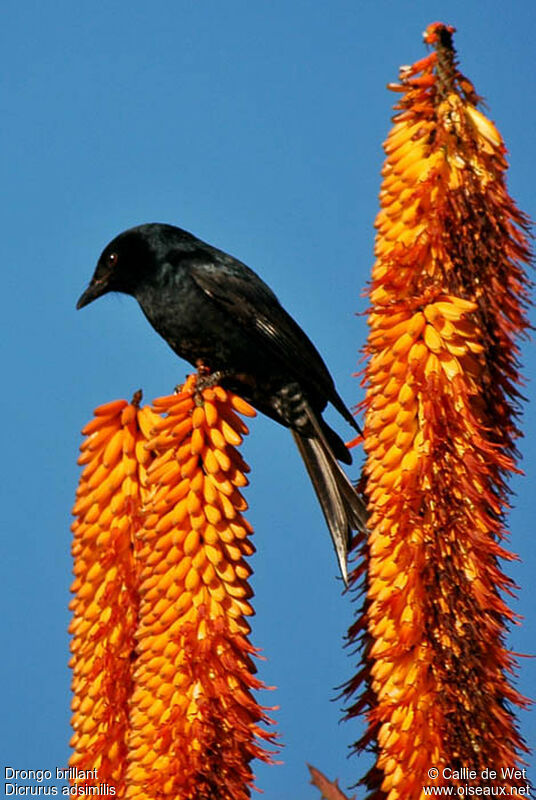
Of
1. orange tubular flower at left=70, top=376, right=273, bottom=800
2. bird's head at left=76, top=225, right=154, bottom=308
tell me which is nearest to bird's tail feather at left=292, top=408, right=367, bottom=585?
orange tubular flower at left=70, top=376, right=273, bottom=800

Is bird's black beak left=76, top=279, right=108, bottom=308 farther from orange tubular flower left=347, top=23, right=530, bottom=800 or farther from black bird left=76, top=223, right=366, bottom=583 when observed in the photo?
orange tubular flower left=347, top=23, right=530, bottom=800

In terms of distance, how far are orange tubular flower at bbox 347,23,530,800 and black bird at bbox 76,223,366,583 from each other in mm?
2418

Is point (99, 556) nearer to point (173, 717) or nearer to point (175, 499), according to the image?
point (175, 499)

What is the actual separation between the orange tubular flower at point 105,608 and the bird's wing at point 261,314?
2.54 metres

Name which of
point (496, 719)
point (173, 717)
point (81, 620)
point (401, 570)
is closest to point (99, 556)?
point (81, 620)

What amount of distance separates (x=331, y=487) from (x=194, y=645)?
253 cm

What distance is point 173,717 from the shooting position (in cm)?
377

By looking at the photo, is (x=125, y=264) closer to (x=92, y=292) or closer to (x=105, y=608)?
(x=92, y=292)

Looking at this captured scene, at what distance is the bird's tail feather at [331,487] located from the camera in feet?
17.3

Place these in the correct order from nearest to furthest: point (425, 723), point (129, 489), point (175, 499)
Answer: point (425, 723) → point (175, 499) → point (129, 489)

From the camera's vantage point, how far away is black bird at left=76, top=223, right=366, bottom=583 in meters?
6.86

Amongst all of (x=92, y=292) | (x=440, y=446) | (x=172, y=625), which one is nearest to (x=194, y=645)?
(x=172, y=625)

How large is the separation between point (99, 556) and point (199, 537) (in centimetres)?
38

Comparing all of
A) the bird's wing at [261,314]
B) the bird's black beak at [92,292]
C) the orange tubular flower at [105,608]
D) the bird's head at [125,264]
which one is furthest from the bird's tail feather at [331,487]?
the bird's black beak at [92,292]
